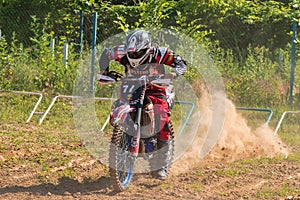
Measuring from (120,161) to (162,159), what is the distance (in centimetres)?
96

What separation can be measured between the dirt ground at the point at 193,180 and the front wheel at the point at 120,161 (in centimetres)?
12

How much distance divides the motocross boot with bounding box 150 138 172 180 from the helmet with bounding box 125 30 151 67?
1.09m

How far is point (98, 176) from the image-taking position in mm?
7684

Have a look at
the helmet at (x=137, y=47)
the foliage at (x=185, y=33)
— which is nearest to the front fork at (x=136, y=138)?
the helmet at (x=137, y=47)

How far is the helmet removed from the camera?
711cm

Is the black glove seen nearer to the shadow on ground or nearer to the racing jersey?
the racing jersey

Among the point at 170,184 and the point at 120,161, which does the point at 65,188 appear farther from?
the point at 170,184

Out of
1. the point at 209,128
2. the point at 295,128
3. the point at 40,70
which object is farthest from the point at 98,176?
the point at 40,70

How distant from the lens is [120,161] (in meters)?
6.91

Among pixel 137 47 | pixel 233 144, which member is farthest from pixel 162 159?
pixel 233 144

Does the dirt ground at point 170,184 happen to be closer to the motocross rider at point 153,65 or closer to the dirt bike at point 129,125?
the dirt bike at point 129,125

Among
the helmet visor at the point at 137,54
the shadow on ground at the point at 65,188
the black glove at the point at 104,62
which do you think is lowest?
the shadow on ground at the point at 65,188

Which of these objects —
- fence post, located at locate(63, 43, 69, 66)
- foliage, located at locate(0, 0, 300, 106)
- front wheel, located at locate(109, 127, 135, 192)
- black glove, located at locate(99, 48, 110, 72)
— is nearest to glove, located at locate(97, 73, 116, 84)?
black glove, located at locate(99, 48, 110, 72)

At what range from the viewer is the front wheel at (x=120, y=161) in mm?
6738
